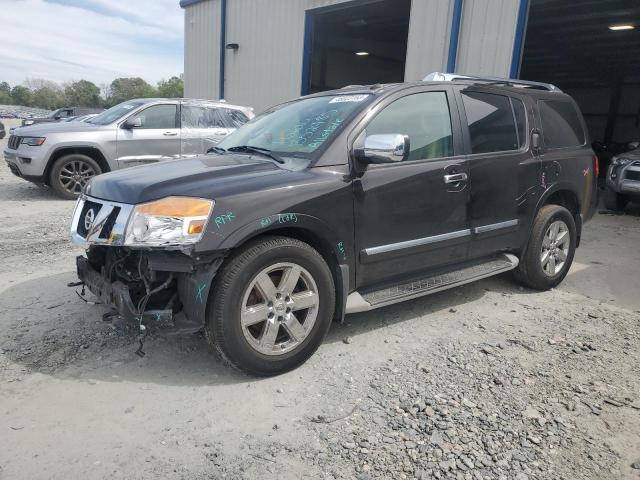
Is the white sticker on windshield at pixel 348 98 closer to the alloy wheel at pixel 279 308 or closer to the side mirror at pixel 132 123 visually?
the alloy wheel at pixel 279 308

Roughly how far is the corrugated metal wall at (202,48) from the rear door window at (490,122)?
43.0 feet

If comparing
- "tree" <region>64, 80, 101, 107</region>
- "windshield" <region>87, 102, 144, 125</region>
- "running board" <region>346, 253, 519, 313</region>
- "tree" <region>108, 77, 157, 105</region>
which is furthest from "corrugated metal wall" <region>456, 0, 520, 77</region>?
"tree" <region>108, 77, 157, 105</region>

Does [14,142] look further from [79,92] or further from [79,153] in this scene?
[79,92]

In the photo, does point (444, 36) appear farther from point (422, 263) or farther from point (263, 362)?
point (263, 362)

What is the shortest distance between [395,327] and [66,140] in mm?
7105

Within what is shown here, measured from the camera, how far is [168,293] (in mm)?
2912

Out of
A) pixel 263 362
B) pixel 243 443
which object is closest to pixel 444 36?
pixel 263 362

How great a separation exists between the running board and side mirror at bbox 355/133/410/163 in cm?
93

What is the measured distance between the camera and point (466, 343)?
3631mm

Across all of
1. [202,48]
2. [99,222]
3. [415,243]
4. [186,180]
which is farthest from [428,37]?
[202,48]

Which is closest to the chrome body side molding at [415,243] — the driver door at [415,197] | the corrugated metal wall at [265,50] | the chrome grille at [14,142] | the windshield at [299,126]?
the driver door at [415,197]

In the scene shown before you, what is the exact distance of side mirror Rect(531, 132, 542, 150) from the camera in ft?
14.8

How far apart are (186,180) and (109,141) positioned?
6486mm

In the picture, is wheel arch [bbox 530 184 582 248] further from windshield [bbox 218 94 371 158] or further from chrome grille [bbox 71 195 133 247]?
chrome grille [bbox 71 195 133 247]
